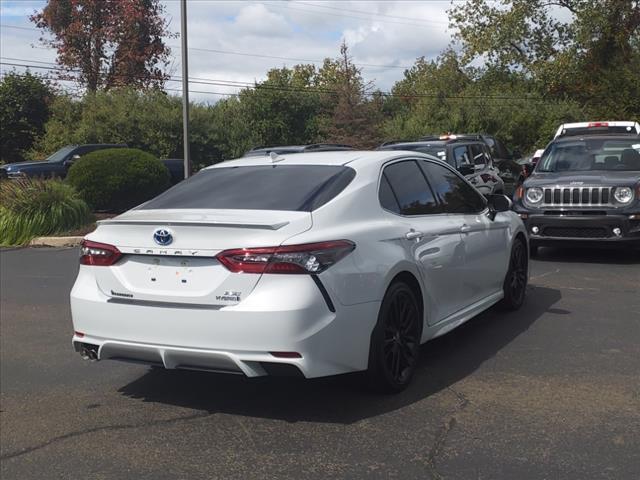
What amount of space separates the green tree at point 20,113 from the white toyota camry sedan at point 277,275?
31.3 metres

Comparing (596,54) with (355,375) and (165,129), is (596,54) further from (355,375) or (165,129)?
(355,375)

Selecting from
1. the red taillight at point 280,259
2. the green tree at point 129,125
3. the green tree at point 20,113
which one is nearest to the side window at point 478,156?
the red taillight at point 280,259

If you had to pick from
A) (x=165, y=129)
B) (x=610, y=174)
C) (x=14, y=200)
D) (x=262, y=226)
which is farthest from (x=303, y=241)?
(x=165, y=129)

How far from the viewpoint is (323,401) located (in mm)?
4781

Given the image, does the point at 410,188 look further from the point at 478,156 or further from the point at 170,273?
the point at 478,156

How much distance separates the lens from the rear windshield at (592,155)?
405 inches

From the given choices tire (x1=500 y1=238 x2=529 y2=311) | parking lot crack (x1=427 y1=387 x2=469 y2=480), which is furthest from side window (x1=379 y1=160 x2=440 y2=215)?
tire (x1=500 y1=238 x2=529 y2=311)

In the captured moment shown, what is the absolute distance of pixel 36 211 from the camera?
15.1m

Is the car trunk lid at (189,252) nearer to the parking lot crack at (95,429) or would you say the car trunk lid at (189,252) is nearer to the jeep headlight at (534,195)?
the parking lot crack at (95,429)

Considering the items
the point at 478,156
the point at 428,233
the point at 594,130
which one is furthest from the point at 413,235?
the point at 594,130

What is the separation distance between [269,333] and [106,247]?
1275 mm

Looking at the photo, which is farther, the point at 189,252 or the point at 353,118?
the point at 353,118

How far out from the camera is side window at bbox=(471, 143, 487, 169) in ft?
44.7

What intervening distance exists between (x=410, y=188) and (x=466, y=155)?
815cm
